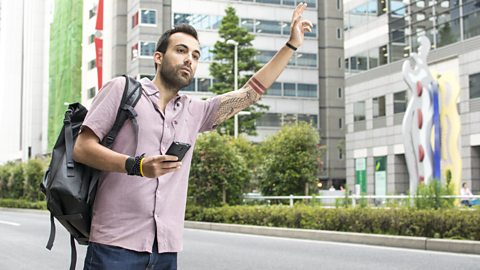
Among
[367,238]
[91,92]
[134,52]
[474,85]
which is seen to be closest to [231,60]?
[134,52]

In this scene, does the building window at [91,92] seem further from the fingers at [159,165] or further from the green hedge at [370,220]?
the fingers at [159,165]

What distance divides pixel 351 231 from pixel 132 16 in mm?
52322

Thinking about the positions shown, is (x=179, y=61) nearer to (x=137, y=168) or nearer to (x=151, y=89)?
(x=151, y=89)

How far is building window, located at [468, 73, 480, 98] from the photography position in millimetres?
36375

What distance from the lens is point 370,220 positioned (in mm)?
15859

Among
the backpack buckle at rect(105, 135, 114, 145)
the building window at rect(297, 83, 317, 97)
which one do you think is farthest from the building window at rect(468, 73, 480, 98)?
the backpack buckle at rect(105, 135, 114, 145)

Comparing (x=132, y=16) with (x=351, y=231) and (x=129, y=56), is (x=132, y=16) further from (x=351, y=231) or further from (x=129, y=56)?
(x=351, y=231)

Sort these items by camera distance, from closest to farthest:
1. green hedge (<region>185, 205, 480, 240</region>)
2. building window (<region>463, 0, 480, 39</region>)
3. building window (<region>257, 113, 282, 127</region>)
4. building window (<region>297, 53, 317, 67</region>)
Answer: green hedge (<region>185, 205, 480, 240</region>) → building window (<region>463, 0, 480, 39</region>) → building window (<region>257, 113, 282, 127</region>) → building window (<region>297, 53, 317, 67</region>)

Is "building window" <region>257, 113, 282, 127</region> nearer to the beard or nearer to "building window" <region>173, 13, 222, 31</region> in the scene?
"building window" <region>173, 13, 222, 31</region>

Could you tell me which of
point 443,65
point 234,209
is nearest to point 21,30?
point 443,65

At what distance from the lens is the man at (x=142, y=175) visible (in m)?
2.93

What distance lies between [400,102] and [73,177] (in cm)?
4238

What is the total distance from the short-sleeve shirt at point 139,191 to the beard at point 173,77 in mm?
107

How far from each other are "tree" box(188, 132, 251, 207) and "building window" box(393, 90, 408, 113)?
20.9m
